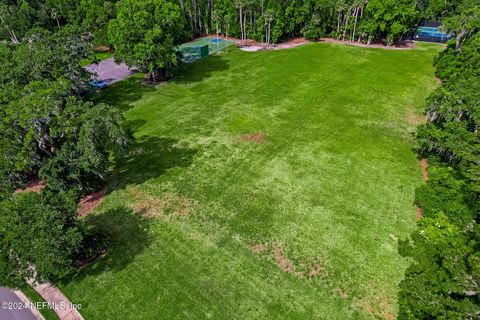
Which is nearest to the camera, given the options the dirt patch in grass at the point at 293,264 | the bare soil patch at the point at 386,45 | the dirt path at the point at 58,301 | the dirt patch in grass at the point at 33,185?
the dirt path at the point at 58,301

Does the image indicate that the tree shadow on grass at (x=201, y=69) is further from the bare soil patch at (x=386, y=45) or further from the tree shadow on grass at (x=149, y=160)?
the bare soil patch at (x=386, y=45)

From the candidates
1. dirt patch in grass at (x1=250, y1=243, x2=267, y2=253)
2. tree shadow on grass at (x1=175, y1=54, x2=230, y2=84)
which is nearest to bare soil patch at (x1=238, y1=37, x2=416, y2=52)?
tree shadow on grass at (x1=175, y1=54, x2=230, y2=84)

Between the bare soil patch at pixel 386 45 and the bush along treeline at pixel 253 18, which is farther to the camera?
the bare soil patch at pixel 386 45

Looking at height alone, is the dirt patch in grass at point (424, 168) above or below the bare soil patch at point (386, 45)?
below

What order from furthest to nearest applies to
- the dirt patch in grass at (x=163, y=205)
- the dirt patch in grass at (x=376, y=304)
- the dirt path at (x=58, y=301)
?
1. the dirt patch in grass at (x=163, y=205)
2. the dirt path at (x=58, y=301)
3. the dirt patch in grass at (x=376, y=304)

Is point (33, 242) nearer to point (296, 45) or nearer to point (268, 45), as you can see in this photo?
point (268, 45)

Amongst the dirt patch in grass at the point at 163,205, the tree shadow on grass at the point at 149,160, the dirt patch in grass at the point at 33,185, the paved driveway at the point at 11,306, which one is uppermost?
the tree shadow on grass at the point at 149,160

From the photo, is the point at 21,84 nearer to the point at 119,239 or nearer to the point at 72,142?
the point at 72,142

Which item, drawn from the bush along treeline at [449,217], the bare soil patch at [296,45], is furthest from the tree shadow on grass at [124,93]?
the bush along treeline at [449,217]

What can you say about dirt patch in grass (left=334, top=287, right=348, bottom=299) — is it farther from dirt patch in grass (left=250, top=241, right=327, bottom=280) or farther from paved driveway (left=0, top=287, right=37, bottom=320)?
paved driveway (left=0, top=287, right=37, bottom=320)
